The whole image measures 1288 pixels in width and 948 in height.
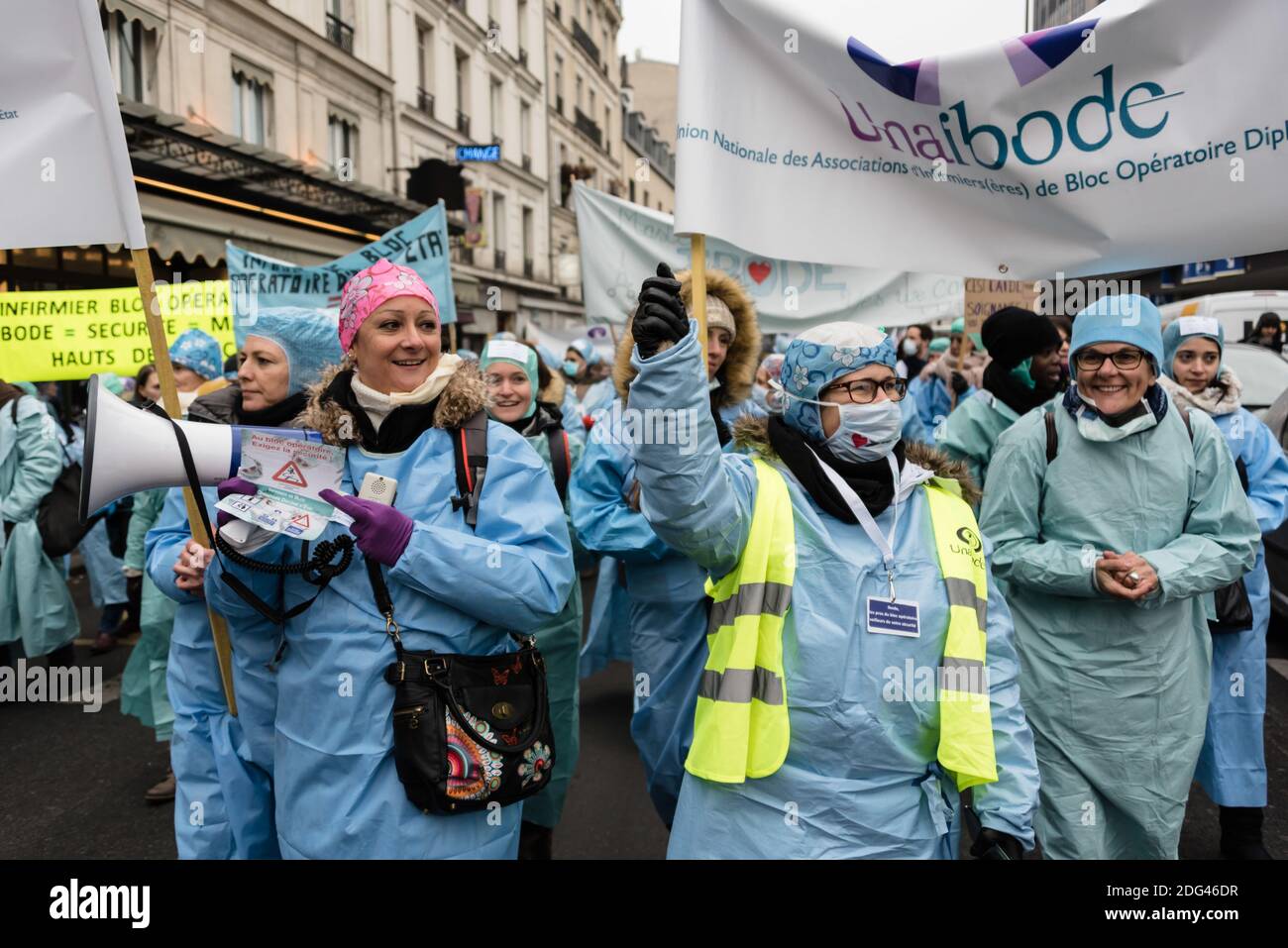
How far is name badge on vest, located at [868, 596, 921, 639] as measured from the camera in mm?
2123

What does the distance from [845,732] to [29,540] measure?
548cm

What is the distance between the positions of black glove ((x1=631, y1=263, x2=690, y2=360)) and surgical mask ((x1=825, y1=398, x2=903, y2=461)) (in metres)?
0.55

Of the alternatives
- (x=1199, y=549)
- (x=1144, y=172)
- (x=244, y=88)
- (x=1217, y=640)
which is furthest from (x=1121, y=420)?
(x=244, y=88)

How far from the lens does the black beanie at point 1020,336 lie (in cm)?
436

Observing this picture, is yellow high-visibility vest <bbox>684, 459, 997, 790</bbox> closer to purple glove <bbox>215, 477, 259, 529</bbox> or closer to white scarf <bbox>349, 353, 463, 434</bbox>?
white scarf <bbox>349, 353, 463, 434</bbox>

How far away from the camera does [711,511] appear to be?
6.51ft

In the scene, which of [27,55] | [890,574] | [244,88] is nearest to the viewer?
[890,574]

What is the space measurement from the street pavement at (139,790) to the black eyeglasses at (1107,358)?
2010mm

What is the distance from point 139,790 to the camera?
15.5 feet

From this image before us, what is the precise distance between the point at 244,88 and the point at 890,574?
57.7 feet

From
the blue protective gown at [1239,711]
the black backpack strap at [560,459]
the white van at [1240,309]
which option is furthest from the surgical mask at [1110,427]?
the white van at [1240,309]

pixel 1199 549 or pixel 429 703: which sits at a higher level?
pixel 1199 549
